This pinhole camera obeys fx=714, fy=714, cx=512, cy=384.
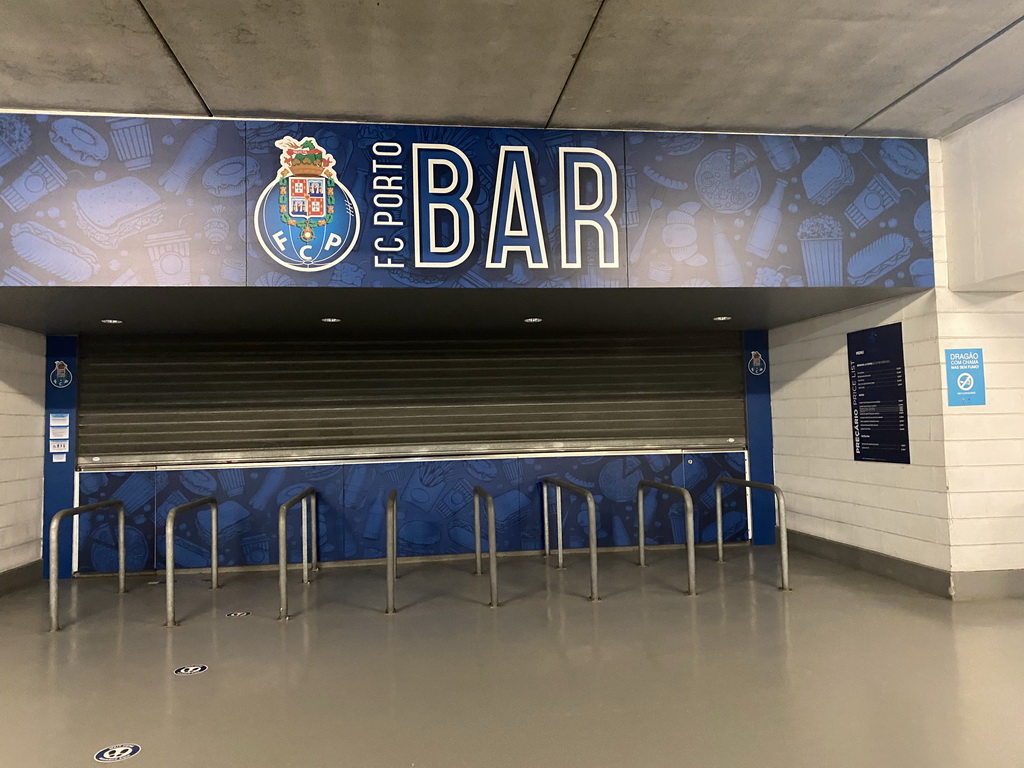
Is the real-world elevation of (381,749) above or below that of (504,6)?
below

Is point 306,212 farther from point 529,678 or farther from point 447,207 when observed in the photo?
point 529,678

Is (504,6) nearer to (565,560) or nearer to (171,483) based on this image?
(565,560)

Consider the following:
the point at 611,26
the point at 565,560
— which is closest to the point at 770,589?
the point at 565,560

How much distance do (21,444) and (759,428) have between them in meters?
5.89

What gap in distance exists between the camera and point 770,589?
4656 mm

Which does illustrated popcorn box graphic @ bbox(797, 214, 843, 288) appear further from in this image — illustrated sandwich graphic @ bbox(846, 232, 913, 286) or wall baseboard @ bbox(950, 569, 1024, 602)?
wall baseboard @ bbox(950, 569, 1024, 602)

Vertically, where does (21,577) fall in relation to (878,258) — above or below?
below

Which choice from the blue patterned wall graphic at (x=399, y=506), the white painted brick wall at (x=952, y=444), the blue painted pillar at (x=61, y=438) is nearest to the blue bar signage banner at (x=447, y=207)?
the white painted brick wall at (x=952, y=444)

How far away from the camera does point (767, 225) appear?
4391mm

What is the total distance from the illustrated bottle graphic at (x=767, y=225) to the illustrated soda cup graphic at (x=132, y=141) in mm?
3513

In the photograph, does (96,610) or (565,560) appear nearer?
(96,610)

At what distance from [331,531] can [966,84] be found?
516cm

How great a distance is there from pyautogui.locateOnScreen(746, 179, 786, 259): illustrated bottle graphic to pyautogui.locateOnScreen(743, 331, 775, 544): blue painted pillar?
2120mm

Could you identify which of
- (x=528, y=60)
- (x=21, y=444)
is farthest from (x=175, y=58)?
(x=21, y=444)
